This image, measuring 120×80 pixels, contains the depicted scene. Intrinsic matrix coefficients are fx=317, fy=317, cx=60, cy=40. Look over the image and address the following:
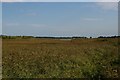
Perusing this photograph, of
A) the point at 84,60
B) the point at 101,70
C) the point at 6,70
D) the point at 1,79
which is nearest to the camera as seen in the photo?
the point at 1,79

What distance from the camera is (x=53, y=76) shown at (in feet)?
49.3

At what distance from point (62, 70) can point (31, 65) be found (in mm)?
1809

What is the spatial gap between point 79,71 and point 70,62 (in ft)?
7.61

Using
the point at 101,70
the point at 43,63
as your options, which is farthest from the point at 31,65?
the point at 101,70

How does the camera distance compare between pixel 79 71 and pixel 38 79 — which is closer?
pixel 38 79

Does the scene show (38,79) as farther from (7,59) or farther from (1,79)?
(7,59)

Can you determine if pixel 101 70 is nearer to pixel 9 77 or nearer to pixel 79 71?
pixel 79 71

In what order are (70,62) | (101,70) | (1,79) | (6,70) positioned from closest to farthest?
1. (1,79)
2. (6,70)
3. (101,70)
4. (70,62)

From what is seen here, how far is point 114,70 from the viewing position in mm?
17156

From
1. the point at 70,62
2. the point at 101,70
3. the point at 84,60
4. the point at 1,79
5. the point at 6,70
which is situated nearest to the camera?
the point at 1,79

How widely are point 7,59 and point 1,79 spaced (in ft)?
14.3

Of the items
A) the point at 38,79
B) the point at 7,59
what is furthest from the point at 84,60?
the point at 38,79

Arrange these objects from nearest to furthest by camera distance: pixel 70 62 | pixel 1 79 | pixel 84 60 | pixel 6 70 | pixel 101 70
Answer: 1. pixel 1 79
2. pixel 6 70
3. pixel 101 70
4. pixel 70 62
5. pixel 84 60

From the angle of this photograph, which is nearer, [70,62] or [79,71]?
[79,71]
